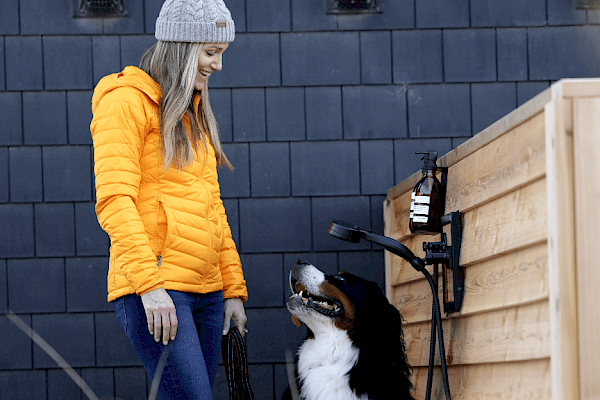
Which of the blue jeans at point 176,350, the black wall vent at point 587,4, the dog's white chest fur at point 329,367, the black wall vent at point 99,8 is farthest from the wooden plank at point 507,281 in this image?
the black wall vent at point 99,8

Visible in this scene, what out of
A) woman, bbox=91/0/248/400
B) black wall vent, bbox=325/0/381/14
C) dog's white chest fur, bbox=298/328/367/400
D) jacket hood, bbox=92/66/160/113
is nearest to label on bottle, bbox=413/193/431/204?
dog's white chest fur, bbox=298/328/367/400

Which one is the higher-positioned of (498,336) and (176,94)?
(176,94)

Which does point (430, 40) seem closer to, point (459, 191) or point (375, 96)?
point (375, 96)

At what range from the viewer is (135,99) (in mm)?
1697

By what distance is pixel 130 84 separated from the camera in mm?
1712

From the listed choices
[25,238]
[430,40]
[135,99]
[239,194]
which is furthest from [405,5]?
[25,238]

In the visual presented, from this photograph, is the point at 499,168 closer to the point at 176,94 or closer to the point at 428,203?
the point at 428,203

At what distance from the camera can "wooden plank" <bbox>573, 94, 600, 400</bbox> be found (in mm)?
1358

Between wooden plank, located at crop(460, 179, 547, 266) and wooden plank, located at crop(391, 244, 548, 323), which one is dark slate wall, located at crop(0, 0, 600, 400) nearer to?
wooden plank, located at crop(391, 244, 548, 323)

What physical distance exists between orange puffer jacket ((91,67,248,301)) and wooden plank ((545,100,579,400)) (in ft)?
3.12

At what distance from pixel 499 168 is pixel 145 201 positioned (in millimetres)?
1008

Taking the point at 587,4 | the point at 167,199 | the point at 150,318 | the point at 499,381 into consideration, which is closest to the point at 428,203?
the point at 499,381

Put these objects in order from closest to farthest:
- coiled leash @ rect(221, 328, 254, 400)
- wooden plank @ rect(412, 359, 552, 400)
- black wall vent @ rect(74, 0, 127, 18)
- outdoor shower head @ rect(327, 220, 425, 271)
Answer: wooden plank @ rect(412, 359, 552, 400), coiled leash @ rect(221, 328, 254, 400), outdoor shower head @ rect(327, 220, 425, 271), black wall vent @ rect(74, 0, 127, 18)

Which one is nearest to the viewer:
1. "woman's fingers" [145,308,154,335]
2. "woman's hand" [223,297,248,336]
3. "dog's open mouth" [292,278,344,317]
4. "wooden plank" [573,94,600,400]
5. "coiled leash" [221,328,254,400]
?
"wooden plank" [573,94,600,400]
